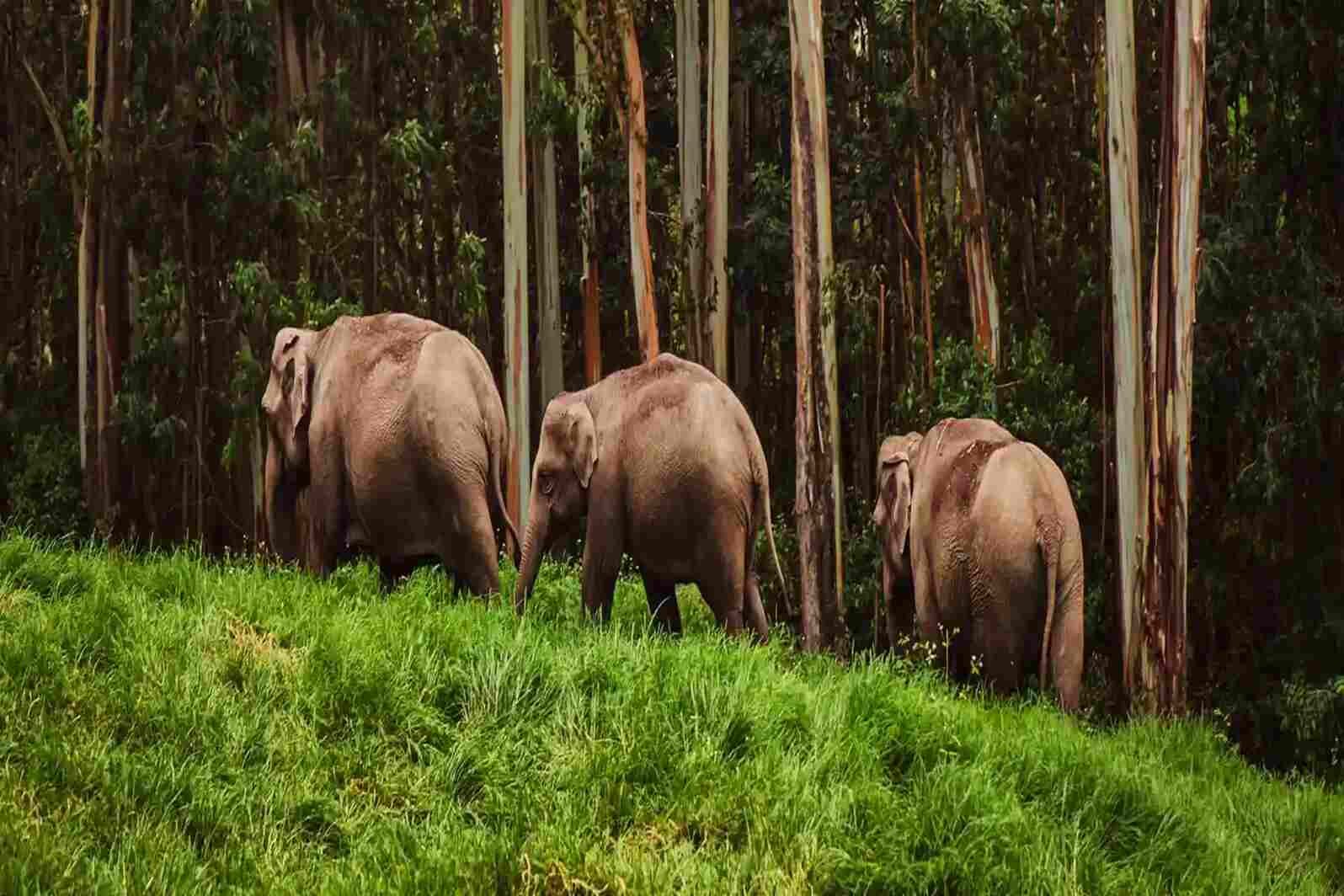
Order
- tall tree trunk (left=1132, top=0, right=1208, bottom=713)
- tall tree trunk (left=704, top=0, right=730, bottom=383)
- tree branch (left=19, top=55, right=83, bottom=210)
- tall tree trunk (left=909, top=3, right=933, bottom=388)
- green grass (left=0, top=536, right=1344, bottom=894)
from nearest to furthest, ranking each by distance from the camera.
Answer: green grass (left=0, top=536, right=1344, bottom=894) < tall tree trunk (left=1132, top=0, right=1208, bottom=713) < tall tree trunk (left=704, top=0, right=730, bottom=383) < tall tree trunk (left=909, top=3, right=933, bottom=388) < tree branch (left=19, top=55, right=83, bottom=210)

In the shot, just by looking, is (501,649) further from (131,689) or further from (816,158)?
(816,158)

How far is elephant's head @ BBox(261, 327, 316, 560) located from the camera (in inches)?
405

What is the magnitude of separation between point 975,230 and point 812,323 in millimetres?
4320

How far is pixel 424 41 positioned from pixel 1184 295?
32.2 ft

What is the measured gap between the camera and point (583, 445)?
9.70m

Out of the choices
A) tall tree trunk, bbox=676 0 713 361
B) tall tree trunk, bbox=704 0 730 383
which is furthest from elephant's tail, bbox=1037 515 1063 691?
tall tree trunk, bbox=676 0 713 361

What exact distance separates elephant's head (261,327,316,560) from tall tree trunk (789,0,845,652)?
14.3ft

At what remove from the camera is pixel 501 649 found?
744cm

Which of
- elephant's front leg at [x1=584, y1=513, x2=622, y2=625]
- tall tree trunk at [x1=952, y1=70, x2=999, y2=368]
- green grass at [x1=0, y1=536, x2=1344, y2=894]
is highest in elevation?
tall tree trunk at [x1=952, y1=70, x2=999, y2=368]

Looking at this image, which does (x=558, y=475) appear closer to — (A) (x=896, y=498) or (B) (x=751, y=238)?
(A) (x=896, y=498)

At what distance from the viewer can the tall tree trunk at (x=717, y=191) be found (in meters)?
17.0

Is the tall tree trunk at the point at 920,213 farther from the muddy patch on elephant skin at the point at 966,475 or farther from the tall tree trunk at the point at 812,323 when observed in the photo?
the muddy patch on elephant skin at the point at 966,475

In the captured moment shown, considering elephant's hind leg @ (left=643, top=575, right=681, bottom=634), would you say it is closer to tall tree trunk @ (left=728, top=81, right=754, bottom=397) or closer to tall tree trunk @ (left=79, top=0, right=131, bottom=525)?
tall tree trunk @ (left=79, top=0, right=131, bottom=525)

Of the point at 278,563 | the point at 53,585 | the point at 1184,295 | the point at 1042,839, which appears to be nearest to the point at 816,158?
the point at 1184,295
